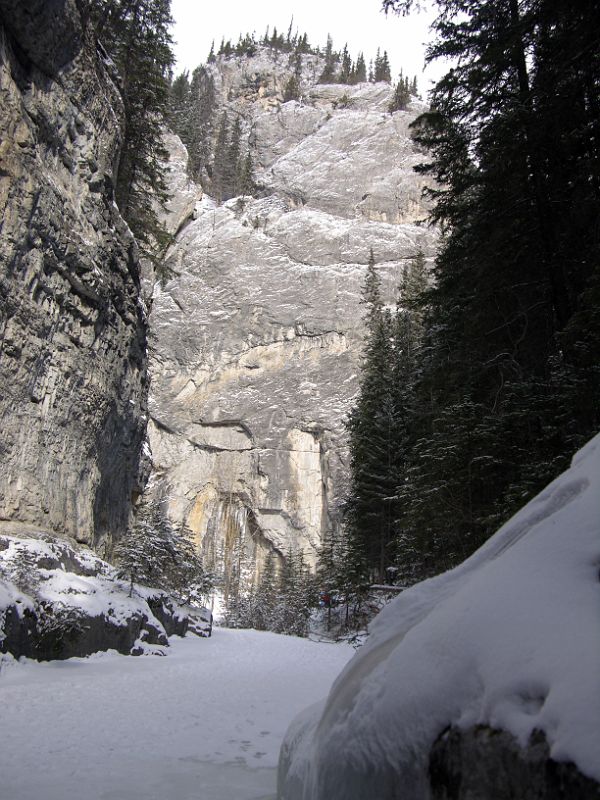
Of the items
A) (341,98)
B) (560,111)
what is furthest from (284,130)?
(560,111)

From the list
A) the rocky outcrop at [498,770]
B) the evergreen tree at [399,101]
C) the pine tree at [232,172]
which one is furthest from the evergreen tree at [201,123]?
the rocky outcrop at [498,770]

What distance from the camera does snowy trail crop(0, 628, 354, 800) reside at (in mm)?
4395

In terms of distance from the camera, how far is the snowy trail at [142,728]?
173 inches

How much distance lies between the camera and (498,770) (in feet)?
5.59

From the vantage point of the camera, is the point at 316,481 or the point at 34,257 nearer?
the point at 34,257

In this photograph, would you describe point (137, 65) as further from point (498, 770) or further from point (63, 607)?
point (498, 770)

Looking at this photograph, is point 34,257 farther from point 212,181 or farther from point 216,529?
point 212,181

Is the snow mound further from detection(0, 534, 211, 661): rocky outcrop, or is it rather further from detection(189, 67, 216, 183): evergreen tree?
detection(189, 67, 216, 183): evergreen tree

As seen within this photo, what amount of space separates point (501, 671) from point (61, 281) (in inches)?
738

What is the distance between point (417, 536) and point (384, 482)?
13.5m

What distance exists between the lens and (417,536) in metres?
12.6

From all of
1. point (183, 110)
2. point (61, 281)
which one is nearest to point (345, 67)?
point (183, 110)

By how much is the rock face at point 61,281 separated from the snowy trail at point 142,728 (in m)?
7.74

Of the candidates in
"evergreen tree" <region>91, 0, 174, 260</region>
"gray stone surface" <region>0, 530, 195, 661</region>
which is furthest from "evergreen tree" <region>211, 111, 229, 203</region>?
"gray stone surface" <region>0, 530, 195, 661</region>
